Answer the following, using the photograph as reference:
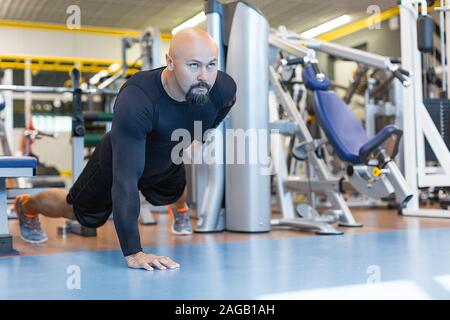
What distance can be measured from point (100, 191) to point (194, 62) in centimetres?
75

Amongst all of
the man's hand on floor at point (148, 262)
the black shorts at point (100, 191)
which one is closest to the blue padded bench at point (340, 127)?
the black shorts at point (100, 191)

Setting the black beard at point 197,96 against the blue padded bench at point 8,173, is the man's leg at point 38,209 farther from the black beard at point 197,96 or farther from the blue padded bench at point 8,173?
the black beard at point 197,96

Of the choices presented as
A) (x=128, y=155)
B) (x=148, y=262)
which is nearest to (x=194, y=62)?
(x=128, y=155)

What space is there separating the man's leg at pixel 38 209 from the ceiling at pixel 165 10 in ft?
2.93

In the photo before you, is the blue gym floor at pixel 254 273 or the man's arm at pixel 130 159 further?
the man's arm at pixel 130 159

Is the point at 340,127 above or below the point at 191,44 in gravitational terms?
below

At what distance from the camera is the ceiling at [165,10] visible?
2.73 m

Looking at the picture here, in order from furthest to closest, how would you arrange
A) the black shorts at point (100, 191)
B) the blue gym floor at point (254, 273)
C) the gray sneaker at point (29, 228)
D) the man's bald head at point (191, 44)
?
the gray sneaker at point (29, 228)
the black shorts at point (100, 191)
the man's bald head at point (191, 44)
the blue gym floor at point (254, 273)

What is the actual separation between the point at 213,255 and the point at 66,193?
80 cm

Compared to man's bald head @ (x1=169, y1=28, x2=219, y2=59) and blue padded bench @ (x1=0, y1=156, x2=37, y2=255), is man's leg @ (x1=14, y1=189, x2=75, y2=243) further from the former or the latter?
man's bald head @ (x1=169, y1=28, x2=219, y2=59)

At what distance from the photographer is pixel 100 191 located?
2.30 meters

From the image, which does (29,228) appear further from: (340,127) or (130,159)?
(340,127)

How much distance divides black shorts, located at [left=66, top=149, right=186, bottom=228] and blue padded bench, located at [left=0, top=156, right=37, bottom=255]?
212 mm
